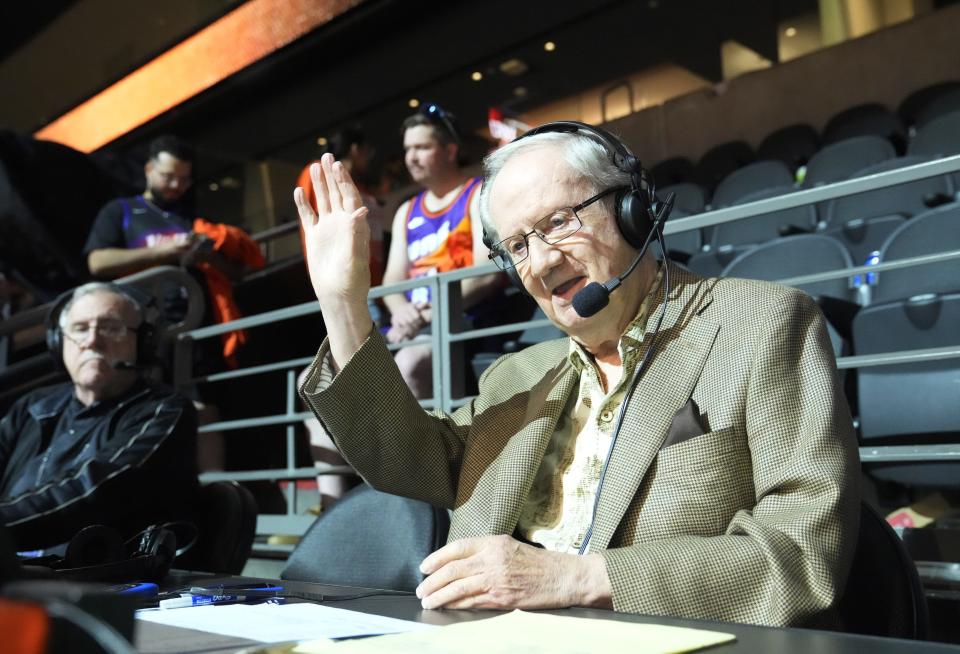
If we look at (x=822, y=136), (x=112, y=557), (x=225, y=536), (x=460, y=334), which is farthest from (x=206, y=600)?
(x=822, y=136)

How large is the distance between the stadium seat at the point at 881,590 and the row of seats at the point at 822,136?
3.40 m

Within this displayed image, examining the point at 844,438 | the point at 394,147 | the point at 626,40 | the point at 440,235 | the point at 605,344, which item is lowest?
the point at 844,438

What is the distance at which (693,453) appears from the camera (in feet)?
3.45

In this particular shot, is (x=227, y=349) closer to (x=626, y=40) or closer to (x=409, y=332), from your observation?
(x=409, y=332)

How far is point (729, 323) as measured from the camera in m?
1.14

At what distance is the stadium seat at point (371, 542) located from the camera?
4.27 ft

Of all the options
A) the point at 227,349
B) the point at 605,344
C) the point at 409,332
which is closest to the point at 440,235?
the point at 409,332

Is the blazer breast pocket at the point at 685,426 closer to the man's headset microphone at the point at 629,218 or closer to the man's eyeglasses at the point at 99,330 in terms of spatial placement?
the man's headset microphone at the point at 629,218

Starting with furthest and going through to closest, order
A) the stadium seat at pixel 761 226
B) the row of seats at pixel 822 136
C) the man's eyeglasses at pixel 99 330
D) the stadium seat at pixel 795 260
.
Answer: the row of seats at pixel 822 136
the stadium seat at pixel 761 226
the stadium seat at pixel 795 260
the man's eyeglasses at pixel 99 330

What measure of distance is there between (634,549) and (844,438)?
284 millimetres

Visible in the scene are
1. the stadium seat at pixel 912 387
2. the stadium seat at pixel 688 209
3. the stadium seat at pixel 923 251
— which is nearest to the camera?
the stadium seat at pixel 912 387

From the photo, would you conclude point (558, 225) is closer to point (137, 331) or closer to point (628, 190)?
point (628, 190)

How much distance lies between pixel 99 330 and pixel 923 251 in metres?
2.24

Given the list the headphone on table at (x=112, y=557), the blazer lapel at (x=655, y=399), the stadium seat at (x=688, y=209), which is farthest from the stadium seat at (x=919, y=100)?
the headphone on table at (x=112, y=557)
